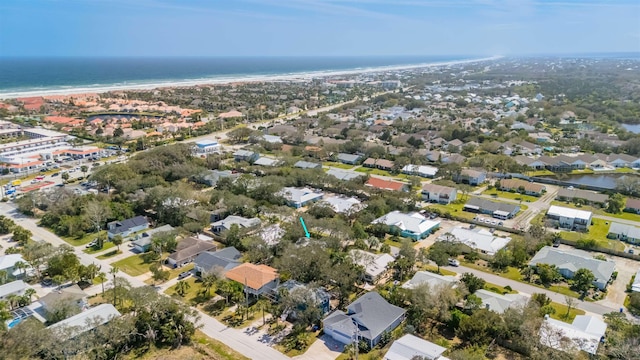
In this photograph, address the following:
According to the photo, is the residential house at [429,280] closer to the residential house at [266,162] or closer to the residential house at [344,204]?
the residential house at [344,204]

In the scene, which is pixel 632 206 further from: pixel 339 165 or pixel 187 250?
pixel 187 250

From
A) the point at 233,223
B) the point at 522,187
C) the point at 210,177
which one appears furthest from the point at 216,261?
the point at 522,187

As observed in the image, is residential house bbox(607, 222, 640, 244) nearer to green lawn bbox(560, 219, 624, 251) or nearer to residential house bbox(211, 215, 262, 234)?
green lawn bbox(560, 219, 624, 251)

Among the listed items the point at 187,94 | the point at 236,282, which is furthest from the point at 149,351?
the point at 187,94

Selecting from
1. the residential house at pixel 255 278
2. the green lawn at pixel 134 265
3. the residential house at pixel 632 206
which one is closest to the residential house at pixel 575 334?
the residential house at pixel 255 278

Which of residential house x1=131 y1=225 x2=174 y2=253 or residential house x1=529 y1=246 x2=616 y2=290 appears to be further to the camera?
residential house x1=131 y1=225 x2=174 y2=253

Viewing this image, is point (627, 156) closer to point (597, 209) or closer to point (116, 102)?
point (597, 209)

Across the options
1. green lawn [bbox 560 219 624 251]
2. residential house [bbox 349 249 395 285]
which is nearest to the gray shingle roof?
green lawn [bbox 560 219 624 251]
